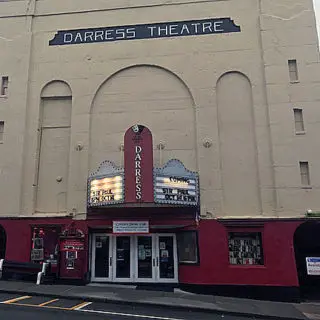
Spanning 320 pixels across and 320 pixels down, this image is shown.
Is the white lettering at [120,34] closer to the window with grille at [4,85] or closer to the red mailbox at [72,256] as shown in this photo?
the window with grille at [4,85]

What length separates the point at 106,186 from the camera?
14492 millimetres

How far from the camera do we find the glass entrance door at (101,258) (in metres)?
15.7

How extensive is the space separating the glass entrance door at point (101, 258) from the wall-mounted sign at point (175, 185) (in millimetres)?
3921

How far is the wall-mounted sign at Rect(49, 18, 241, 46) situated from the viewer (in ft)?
56.0

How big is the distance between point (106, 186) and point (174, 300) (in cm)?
516

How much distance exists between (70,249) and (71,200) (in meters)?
2.17

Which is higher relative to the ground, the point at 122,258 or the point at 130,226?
the point at 130,226

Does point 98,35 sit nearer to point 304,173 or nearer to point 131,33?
point 131,33

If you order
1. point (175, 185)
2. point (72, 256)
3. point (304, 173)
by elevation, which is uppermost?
point (304, 173)

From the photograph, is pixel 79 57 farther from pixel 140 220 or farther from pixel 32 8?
pixel 140 220

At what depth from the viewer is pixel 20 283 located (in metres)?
14.9

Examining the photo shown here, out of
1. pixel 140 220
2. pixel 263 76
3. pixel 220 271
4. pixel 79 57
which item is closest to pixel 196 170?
pixel 140 220

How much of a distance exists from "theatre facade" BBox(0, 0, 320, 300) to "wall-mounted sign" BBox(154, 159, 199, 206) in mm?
56

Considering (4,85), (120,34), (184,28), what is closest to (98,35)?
(120,34)
